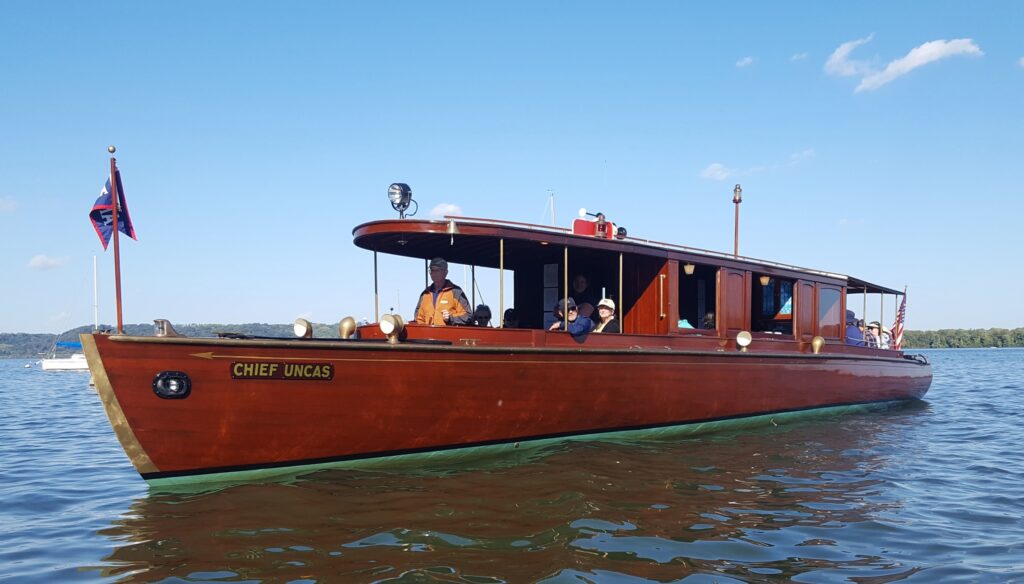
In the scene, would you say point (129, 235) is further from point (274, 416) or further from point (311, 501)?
point (311, 501)

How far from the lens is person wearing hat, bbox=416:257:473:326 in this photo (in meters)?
8.45

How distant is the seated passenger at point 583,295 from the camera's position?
1025 cm

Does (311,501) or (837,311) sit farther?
(837,311)

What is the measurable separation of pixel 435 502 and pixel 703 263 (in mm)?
6261

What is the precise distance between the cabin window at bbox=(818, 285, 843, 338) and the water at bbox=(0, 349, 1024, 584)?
426 cm

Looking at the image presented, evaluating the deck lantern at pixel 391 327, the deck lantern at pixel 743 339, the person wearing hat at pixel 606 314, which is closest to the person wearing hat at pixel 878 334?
the deck lantern at pixel 743 339

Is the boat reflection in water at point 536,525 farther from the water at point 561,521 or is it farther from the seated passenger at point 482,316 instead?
the seated passenger at point 482,316

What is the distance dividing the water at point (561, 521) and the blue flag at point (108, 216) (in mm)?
2682

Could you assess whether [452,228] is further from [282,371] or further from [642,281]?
[642,281]

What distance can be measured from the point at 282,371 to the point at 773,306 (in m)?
9.65

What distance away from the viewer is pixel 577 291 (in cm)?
1079

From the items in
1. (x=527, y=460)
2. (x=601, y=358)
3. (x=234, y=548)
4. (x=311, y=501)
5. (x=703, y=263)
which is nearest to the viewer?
(x=234, y=548)

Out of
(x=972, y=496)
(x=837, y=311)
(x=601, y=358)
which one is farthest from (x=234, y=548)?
(x=837, y=311)

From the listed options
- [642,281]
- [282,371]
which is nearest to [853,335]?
[642,281]
